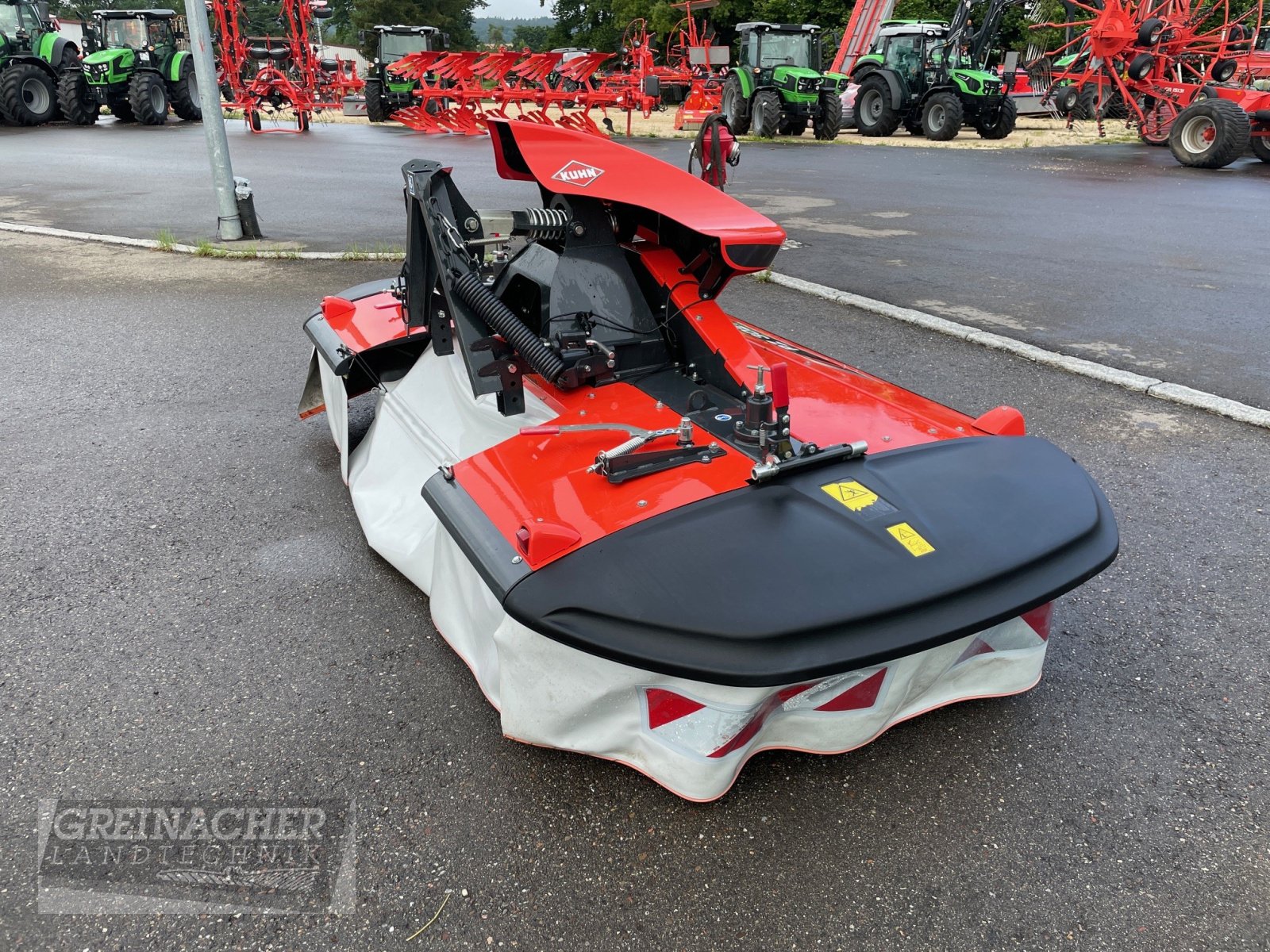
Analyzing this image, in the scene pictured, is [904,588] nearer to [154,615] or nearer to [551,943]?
[551,943]

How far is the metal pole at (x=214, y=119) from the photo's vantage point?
23.0 ft

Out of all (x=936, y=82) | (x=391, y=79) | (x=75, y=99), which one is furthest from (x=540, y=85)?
(x=75, y=99)

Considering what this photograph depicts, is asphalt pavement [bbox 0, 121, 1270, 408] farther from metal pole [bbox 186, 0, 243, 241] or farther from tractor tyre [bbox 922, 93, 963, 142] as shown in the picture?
tractor tyre [bbox 922, 93, 963, 142]

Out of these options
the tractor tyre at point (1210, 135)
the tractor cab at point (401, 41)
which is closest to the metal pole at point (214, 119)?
the tractor tyre at point (1210, 135)

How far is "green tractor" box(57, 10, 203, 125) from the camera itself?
18812 millimetres

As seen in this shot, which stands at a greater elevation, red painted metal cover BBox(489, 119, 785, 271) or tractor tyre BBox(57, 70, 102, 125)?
tractor tyre BBox(57, 70, 102, 125)

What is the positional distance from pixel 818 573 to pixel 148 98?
72.6ft

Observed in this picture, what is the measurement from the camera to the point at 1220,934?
1719 mm

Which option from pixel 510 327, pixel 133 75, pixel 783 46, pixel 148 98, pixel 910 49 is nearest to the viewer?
pixel 510 327

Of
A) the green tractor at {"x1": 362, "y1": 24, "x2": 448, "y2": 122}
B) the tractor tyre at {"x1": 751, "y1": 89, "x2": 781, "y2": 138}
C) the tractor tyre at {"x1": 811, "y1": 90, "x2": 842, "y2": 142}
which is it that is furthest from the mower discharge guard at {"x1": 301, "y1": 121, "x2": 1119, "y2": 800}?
the green tractor at {"x1": 362, "y1": 24, "x2": 448, "y2": 122}

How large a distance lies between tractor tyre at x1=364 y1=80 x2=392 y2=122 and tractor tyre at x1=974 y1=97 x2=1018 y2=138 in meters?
13.9

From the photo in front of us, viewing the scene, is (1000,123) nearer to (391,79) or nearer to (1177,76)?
(1177,76)

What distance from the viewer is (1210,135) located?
43.1 feet

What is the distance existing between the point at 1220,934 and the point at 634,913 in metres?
1.13
